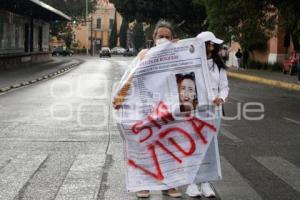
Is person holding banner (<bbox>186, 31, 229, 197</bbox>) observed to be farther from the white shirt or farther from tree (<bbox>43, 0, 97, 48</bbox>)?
tree (<bbox>43, 0, 97, 48</bbox>)

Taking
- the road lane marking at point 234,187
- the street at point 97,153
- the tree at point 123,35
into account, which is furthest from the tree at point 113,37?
the road lane marking at point 234,187

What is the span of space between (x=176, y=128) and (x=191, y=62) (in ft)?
2.19

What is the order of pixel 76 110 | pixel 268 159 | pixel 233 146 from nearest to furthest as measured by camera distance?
pixel 268 159
pixel 233 146
pixel 76 110

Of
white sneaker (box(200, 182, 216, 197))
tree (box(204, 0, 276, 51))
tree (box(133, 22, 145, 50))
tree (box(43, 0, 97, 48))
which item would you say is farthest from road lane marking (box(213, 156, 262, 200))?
tree (box(133, 22, 145, 50))

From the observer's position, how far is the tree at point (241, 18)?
28.6m

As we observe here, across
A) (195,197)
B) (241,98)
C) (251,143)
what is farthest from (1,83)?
(195,197)

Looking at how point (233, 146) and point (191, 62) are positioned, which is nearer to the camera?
point (191, 62)

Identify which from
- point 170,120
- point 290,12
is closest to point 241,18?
point 290,12

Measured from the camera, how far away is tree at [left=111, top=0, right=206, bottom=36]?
51412mm

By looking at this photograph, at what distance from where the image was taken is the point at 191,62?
577 centimetres

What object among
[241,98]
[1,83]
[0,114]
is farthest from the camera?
[1,83]

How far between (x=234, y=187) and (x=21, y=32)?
3785 centimetres

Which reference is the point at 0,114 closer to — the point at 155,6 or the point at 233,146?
the point at 233,146

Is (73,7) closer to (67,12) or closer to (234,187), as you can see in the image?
(67,12)
